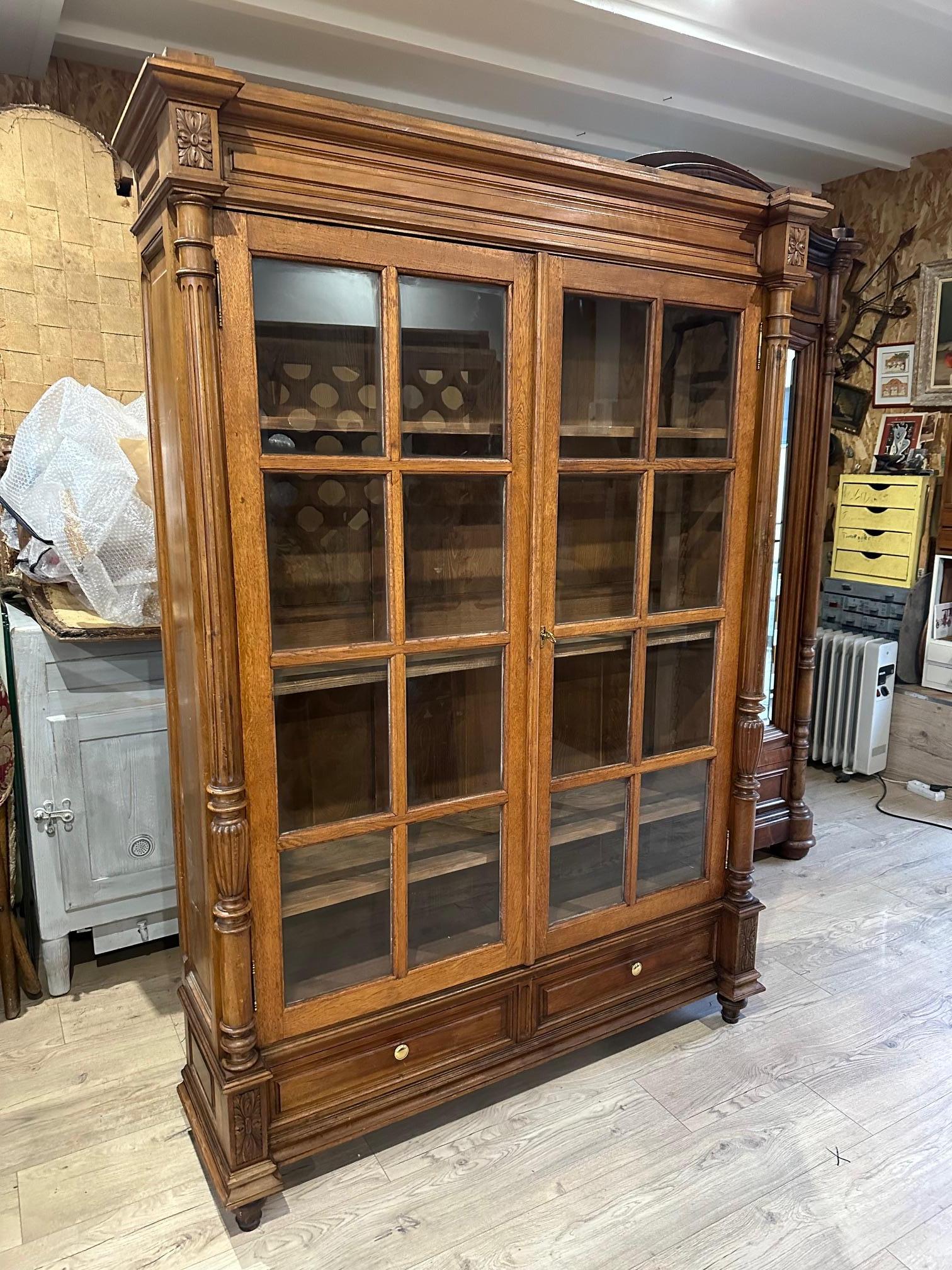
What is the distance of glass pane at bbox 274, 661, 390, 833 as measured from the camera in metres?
1.52

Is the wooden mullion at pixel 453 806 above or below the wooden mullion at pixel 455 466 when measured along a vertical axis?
below

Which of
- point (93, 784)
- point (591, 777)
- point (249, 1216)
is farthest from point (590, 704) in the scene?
point (93, 784)

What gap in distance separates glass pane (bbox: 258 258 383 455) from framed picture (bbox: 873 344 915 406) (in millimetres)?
3261

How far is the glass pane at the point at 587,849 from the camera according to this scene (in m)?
1.84

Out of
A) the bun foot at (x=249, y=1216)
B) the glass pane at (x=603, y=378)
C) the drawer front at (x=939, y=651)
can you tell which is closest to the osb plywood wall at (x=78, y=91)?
the glass pane at (x=603, y=378)

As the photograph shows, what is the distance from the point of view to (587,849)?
1886 millimetres

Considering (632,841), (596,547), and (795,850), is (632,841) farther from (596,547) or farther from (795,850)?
(795,850)

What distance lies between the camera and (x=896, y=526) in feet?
12.4

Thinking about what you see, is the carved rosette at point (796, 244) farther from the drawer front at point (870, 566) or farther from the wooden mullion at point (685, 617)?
the drawer front at point (870, 566)

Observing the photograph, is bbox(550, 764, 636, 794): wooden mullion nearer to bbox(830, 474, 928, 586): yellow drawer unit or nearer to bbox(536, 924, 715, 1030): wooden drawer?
bbox(536, 924, 715, 1030): wooden drawer

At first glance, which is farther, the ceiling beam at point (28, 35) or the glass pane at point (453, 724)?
the ceiling beam at point (28, 35)

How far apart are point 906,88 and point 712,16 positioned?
39.3 inches

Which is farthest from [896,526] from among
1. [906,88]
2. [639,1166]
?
[639,1166]

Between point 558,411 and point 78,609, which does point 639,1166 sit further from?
point 78,609
